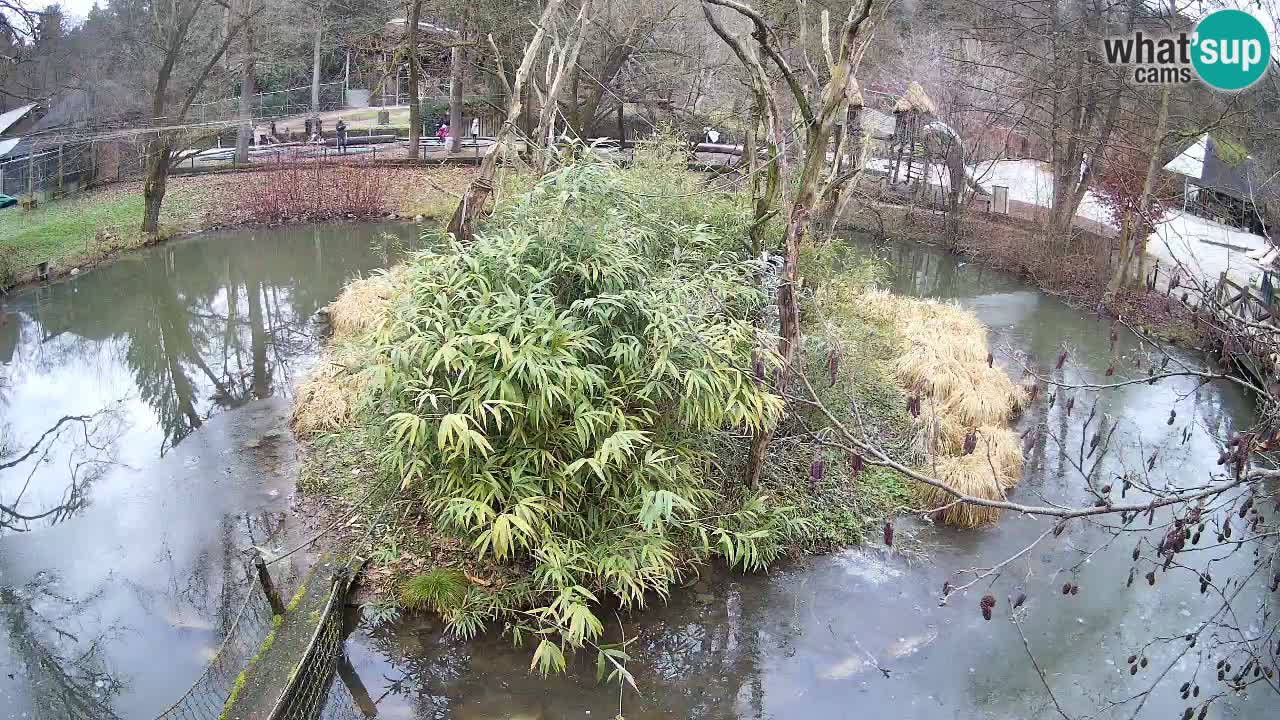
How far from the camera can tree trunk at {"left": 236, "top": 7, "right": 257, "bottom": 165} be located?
18531 millimetres

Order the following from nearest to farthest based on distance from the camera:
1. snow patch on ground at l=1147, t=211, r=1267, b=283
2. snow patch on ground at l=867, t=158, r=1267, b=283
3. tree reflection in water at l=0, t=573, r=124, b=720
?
tree reflection in water at l=0, t=573, r=124, b=720
snow patch on ground at l=867, t=158, r=1267, b=283
snow patch on ground at l=1147, t=211, r=1267, b=283

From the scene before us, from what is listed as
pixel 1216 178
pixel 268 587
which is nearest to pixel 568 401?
pixel 268 587

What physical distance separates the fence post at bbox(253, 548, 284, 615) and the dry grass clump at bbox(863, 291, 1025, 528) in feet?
13.4

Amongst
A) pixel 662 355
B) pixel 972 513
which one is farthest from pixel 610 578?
pixel 972 513

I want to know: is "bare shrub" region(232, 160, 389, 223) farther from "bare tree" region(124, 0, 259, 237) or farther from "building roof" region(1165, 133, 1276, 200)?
"building roof" region(1165, 133, 1276, 200)

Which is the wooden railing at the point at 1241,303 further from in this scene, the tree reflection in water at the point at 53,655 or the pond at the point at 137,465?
the tree reflection in water at the point at 53,655

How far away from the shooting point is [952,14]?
59.9 ft

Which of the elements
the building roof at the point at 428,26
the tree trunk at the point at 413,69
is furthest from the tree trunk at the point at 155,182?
the building roof at the point at 428,26

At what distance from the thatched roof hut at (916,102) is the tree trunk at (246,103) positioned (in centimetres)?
1220

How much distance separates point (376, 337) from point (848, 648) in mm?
3438

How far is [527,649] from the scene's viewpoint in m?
5.54

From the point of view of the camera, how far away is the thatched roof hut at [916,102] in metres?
17.0

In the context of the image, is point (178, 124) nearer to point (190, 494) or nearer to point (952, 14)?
point (190, 494)

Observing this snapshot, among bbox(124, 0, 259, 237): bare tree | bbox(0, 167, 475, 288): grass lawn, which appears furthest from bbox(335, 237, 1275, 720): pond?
bbox(124, 0, 259, 237): bare tree
